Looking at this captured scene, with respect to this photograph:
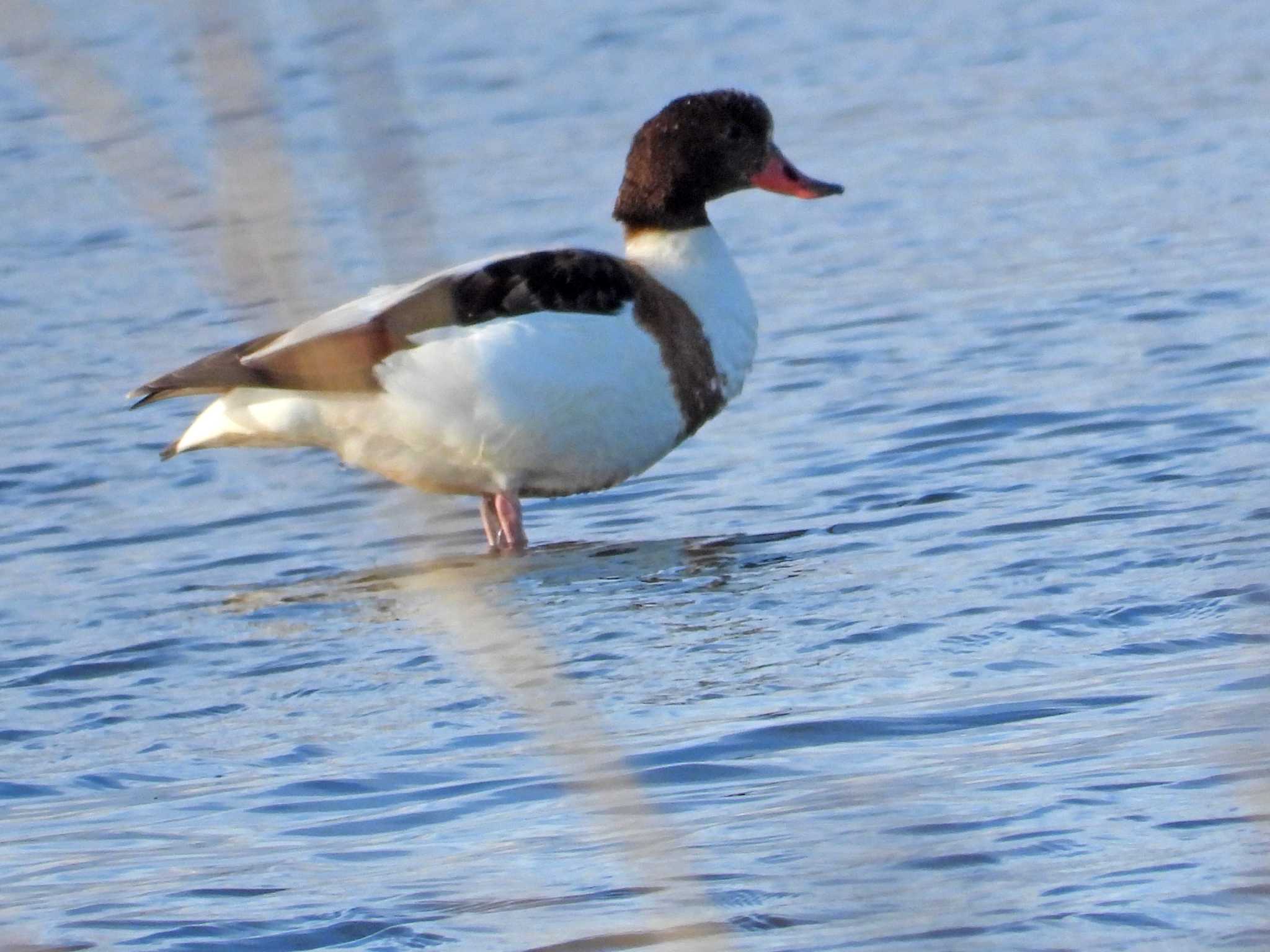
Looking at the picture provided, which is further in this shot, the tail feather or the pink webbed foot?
the pink webbed foot

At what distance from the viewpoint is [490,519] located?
6.84 m

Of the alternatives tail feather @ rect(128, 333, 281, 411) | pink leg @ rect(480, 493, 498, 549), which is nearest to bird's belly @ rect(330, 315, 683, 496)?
pink leg @ rect(480, 493, 498, 549)

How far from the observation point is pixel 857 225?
1038 centimetres

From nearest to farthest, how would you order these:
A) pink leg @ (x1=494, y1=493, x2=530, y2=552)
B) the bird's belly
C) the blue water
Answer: the blue water < the bird's belly < pink leg @ (x1=494, y1=493, x2=530, y2=552)

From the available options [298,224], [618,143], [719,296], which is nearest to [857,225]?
[618,143]

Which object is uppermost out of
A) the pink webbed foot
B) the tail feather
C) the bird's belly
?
the tail feather

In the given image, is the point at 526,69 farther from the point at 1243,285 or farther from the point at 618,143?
the point at 1243,285

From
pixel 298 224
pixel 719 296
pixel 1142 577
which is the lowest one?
pixel 1142 577

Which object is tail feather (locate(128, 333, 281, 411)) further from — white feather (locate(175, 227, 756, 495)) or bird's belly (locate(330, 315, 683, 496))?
bird's belly (locate(330, 315, 683, 496))

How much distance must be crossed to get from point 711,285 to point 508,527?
2.99 feet

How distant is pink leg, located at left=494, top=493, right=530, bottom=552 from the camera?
6609 mm

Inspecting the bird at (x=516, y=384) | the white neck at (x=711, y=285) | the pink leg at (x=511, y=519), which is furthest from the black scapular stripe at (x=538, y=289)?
the pink leg at (x=511, y=519)

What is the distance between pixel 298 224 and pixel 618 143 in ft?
35.4

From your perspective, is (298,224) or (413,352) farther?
(413,352)
